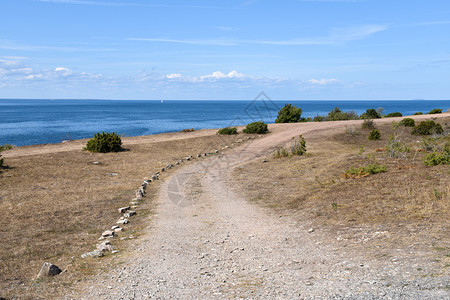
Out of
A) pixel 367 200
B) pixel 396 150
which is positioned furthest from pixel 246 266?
pixel 396 150

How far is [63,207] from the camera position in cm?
1387

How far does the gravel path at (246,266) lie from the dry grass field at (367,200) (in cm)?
63

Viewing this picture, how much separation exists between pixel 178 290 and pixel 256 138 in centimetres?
2768

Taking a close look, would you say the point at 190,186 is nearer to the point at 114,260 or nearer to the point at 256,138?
the point at 114,260

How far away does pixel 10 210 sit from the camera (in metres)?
13.4

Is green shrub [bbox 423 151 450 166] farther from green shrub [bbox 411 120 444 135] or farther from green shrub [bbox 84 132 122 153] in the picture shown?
green shrub [bbox 84 132 122 153]

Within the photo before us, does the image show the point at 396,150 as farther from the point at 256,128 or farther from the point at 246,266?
the point at 256,128

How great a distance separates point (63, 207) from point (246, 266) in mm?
8789

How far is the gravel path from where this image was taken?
626 cm

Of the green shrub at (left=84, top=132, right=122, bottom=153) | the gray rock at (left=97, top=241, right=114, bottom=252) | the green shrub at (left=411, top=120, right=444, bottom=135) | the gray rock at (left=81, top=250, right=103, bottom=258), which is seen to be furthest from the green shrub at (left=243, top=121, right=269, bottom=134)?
the gray rock at (left=81, top=250, right=103, bottom=258)

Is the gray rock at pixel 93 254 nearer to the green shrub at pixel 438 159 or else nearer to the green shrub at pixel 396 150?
the green shrub at pixel 438 159

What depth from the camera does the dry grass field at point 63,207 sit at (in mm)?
8219

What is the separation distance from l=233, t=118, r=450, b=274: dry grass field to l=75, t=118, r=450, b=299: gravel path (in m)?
0.63

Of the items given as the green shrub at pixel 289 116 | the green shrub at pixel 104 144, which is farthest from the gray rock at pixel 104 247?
the green shrub at pixel 289 116
